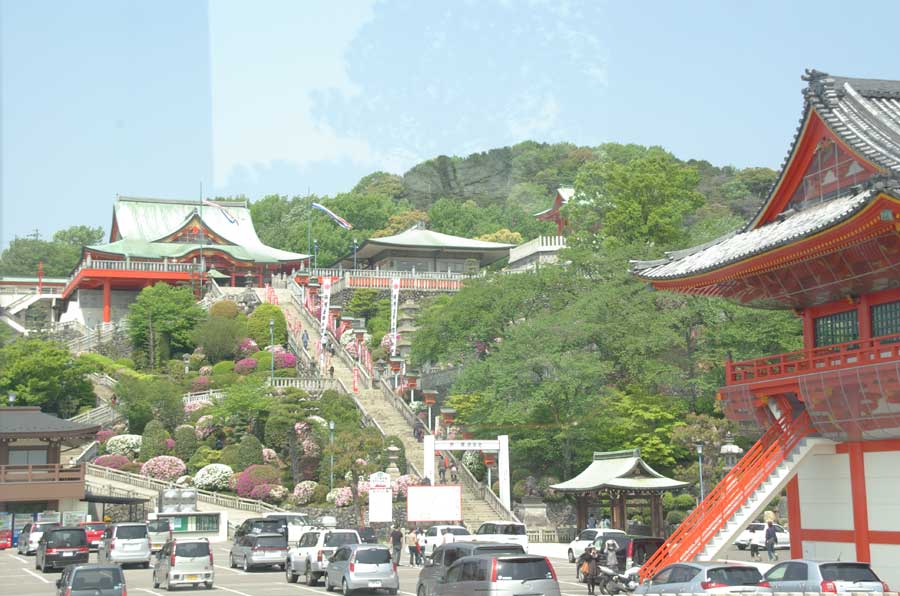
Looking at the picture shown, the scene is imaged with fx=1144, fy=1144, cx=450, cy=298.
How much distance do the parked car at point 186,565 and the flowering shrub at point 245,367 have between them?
4149cm

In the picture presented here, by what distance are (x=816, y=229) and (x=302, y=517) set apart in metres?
26.1

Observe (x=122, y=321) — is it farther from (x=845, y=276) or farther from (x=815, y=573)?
(x=815, y=573)

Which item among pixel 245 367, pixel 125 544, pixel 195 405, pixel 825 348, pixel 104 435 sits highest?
pixel 245 367

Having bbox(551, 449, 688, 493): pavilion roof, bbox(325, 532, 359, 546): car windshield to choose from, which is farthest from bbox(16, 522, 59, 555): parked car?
bbox(551, 449, 688, 493): pavilion roof

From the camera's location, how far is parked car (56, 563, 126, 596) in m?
25.2

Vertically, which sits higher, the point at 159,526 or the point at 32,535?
the point at 159,526

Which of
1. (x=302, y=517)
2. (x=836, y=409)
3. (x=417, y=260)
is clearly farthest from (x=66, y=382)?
(x=836, y=409)

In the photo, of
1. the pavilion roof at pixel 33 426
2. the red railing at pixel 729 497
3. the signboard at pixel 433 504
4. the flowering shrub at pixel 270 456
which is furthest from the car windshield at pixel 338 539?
the flowering shrub at pixel 270 456

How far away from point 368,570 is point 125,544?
13999 mm

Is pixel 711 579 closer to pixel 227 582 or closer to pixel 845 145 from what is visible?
pixel 845 145

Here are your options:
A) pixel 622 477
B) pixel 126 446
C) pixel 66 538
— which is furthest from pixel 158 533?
pixel 126 446

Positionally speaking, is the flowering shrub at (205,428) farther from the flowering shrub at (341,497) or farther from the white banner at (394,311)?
the white banner at (394,311)

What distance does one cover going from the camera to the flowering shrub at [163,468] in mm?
60219

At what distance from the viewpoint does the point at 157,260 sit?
96125 millimetres
